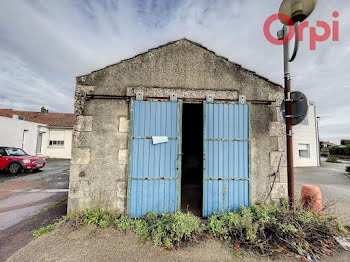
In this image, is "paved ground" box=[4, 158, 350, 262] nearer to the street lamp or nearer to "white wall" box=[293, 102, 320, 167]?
the street lamp

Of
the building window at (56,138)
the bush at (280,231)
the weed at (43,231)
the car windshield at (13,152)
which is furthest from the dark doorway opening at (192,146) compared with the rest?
the building window at (56,138)

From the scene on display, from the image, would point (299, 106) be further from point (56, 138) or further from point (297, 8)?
point (56, 138)

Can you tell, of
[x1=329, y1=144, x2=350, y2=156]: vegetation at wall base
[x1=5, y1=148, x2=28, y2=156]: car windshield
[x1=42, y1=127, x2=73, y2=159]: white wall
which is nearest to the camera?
[x1=5, y1=148, x2=28, y2=156]: car windshield

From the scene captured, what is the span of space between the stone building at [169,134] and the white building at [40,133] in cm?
1206

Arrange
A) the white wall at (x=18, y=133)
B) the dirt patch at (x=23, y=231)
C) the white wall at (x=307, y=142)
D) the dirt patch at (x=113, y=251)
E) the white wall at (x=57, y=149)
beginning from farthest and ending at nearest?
the white wall at (x=57, y=149), the white wall at (x=307, y=142), the white wall at (x=18, y=133), the dirt patch at (x=23, y=231), the dirt patch at (x=113, y=251)

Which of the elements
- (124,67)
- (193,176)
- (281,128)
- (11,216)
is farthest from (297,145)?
(11,216)

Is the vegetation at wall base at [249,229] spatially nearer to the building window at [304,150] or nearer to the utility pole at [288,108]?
the utility pole at [288,108]

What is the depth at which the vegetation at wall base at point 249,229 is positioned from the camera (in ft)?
8.75

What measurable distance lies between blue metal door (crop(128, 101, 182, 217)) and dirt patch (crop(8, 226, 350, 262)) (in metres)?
0.75

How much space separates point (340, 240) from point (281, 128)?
2.16 metres

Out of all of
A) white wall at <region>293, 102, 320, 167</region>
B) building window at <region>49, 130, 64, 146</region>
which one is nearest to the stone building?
white wall at <region>293, 102, 320, 167</region>

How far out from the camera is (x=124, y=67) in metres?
3.76

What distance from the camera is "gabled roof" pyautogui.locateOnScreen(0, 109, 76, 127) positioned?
49.9 ft

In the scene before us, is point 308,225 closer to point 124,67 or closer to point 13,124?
point 124,67
